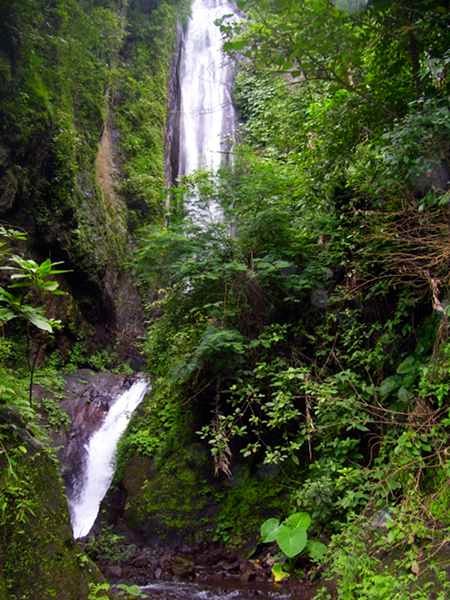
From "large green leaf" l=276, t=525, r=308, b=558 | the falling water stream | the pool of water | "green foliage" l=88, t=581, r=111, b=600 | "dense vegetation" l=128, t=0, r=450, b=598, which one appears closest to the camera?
"green foliage" l=88, t=581, r=111, b=600

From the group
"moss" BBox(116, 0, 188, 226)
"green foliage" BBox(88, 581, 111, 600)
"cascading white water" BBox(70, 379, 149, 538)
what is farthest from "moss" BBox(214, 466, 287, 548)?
"moss" BBox(116, 0, 188, 226)

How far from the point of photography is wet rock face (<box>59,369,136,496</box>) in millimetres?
7359

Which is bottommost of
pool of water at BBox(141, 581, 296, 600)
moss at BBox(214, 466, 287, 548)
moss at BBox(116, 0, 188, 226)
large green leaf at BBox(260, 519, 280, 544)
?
pool of water at BBox(141, 581, 296, 600)

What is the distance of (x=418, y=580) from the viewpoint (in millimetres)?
2822

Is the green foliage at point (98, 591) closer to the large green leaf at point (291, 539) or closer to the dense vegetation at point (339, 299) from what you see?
the large green leaf at point (291, 539)

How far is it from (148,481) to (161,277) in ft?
8.36

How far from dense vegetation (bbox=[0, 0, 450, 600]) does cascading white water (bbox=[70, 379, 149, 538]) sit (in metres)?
0.59

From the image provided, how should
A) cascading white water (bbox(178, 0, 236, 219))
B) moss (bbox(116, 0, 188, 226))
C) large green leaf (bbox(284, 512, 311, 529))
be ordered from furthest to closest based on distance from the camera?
1. cascading white water (bbox(178, 0, 236, 219))
2. moss (bbox(116, 0, 188, 226))
3. large green leaf (bbox(284, 512, 311, 529))

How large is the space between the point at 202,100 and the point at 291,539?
16331mm

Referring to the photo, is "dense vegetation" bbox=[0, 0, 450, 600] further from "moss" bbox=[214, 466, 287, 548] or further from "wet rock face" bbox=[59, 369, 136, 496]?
"wet rock face" bbox=[59, 369, 136, 496]

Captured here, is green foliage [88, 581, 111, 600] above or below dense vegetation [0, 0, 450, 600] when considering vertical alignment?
below

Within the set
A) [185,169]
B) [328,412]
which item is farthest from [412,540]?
[185,169]

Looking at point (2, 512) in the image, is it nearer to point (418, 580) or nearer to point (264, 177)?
point (418, 580)

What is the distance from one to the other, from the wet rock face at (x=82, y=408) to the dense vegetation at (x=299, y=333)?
0.29 metres
